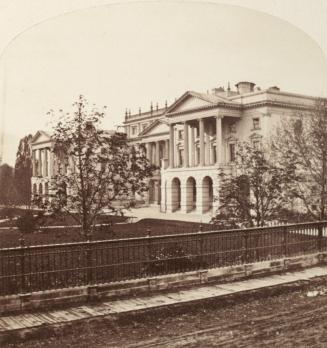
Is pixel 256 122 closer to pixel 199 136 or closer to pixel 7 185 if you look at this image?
pixel 199 136

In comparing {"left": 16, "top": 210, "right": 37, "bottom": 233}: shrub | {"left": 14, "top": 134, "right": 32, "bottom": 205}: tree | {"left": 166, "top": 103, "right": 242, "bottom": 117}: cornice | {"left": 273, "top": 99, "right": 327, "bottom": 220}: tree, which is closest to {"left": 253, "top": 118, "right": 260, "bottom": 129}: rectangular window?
{"left": 166, "top": 103, "right": 242, "bottom": 117}: cornice

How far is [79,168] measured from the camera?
10555 millimetres

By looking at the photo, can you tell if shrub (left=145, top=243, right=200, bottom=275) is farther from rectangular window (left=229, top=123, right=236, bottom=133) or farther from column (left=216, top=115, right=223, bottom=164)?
rectangular window (left=229, top=123, right=236, bottom=133)

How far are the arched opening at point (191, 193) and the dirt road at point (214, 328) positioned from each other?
20.5m

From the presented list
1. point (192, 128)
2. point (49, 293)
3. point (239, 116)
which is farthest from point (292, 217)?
point (192, 128)

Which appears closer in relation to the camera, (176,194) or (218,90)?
(176,194)

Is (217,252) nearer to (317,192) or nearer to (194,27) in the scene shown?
(194,27)

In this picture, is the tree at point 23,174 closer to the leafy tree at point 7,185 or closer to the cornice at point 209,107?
the leafy tree at point 7,185

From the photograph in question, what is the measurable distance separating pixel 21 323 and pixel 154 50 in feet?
18.5

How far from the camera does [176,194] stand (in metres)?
30.8

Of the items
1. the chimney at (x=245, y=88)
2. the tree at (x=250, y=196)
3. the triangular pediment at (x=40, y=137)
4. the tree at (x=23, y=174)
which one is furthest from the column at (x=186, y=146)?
the triangular pediment at (x=40, y=137)

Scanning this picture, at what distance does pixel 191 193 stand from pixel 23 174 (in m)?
19.5

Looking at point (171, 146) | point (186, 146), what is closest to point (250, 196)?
point (171, 146)

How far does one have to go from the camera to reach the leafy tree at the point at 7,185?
29.3 ft
